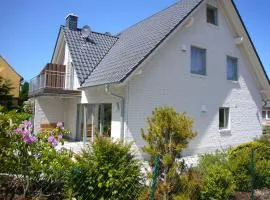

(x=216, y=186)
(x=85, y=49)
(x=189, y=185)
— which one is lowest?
(x=216, y=186)

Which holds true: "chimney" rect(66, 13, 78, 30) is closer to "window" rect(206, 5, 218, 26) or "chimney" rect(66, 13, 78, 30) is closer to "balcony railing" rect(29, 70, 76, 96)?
"balcony railing" rect(29, 70, 76, 96)

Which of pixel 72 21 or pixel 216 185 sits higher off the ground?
pixel 72 21

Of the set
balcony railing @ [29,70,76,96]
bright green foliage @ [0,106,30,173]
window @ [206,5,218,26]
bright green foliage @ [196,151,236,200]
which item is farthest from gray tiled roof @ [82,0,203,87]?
bright green foliage @ [0,106,30,173]

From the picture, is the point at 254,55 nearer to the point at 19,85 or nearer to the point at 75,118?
the point at 75,118

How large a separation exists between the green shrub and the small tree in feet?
3.20

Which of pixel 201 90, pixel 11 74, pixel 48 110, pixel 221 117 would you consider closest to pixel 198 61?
pixel 201 90

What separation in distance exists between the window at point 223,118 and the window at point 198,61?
2953 mm

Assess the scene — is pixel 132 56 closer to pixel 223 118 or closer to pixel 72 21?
pixel 223 118

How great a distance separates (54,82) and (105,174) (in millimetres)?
12241

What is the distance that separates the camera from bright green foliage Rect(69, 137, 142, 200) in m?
5.99

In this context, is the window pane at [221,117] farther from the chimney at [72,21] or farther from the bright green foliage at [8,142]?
the bright green foliage at [8,142]

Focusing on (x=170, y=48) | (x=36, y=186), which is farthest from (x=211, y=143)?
(x=36, y=186)

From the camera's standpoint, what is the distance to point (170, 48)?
14.4 metres

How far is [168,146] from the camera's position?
20.9 feet
